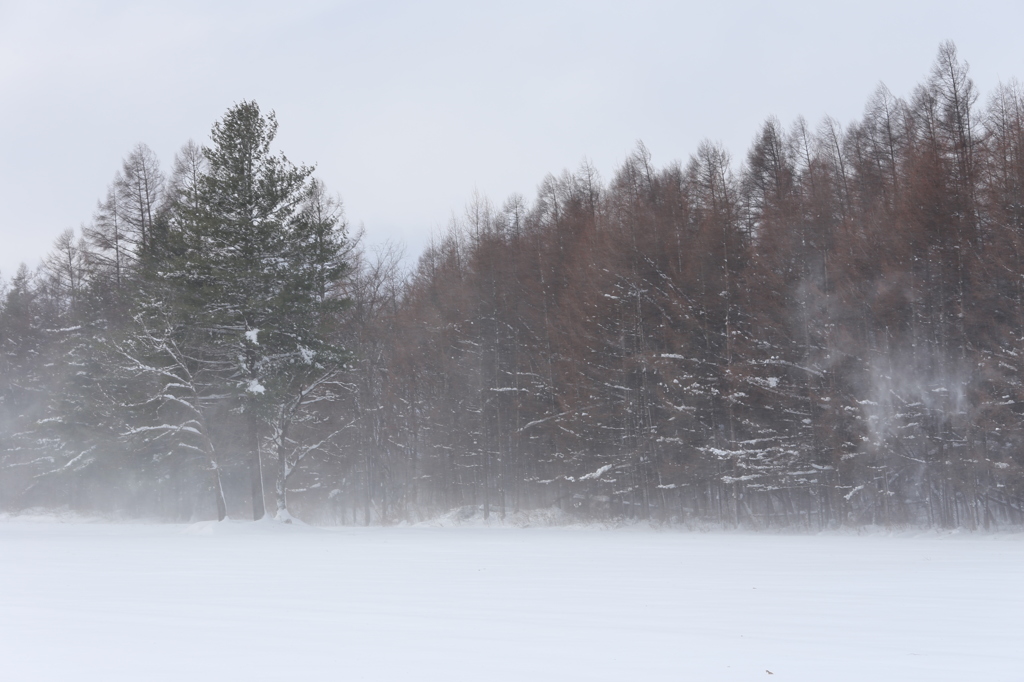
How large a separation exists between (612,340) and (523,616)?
22.0 meters

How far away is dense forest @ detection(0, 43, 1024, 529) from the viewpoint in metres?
23.1

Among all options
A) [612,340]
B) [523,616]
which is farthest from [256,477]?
[523,616]

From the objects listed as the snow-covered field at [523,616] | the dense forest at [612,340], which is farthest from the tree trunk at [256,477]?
→ the snow-covered field at [523,616]

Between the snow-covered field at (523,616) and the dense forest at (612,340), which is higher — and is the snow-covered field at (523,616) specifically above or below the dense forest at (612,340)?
below

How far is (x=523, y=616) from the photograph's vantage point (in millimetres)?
8453

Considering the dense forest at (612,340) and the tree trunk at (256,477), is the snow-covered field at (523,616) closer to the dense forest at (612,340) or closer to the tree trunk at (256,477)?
the dense forest at (612,340)

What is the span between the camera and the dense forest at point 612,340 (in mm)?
23125

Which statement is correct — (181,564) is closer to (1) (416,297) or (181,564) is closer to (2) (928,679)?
(2) (928,679)

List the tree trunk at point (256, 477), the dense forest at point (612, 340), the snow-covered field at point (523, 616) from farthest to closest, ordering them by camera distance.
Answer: the tree trunk at point (256, 477)
the dense forest at point (612, 340)
the snow-covered field at point (523, 616)

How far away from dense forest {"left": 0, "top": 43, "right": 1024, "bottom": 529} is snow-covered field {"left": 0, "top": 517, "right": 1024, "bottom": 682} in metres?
8.66

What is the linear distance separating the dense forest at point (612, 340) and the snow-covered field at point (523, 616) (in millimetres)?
8659

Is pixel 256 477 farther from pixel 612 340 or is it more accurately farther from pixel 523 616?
pixel 523 616

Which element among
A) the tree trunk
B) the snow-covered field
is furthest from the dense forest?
the snow-covered field

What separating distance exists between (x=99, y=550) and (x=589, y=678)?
54.4 feet
